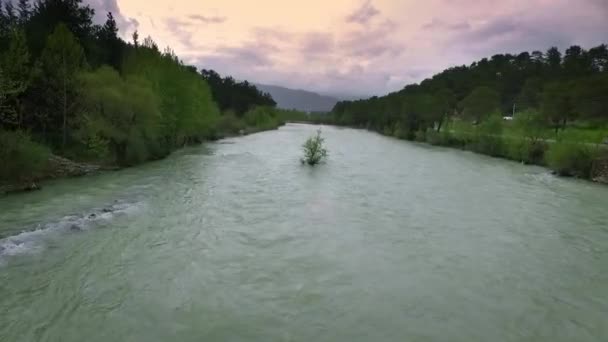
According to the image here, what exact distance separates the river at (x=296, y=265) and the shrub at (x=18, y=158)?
1402 mm

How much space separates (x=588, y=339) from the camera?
873 cm

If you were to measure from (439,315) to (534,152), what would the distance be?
130ft

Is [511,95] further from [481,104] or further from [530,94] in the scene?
[481,104]

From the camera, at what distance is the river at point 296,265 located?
8.90 meters

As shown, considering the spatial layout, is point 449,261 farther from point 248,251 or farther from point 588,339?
point 248,251

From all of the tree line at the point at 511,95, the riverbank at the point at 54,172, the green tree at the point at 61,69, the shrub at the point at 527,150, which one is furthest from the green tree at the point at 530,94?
the green tree at the point at 61,69

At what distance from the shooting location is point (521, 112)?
152ft

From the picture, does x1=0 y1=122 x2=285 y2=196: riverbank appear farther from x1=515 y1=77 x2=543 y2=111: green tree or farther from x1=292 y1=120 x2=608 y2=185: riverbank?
x1=515 y1=77 x2=543 y2=111: green tree

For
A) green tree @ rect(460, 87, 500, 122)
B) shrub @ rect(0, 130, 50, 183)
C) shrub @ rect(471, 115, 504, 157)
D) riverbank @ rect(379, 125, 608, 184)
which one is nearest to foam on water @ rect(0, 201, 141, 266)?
shrub @ rect(0, 130, 50, 183)

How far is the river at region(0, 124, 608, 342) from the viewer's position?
8.90 m

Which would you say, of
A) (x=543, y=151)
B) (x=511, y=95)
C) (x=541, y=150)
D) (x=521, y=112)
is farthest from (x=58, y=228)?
(x=511, y=95)

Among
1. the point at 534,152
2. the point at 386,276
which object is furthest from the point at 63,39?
the point at 534,152

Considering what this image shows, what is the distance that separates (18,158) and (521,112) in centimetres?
4746

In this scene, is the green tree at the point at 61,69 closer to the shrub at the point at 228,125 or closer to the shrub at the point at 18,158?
the shrub at the point at 18,158
